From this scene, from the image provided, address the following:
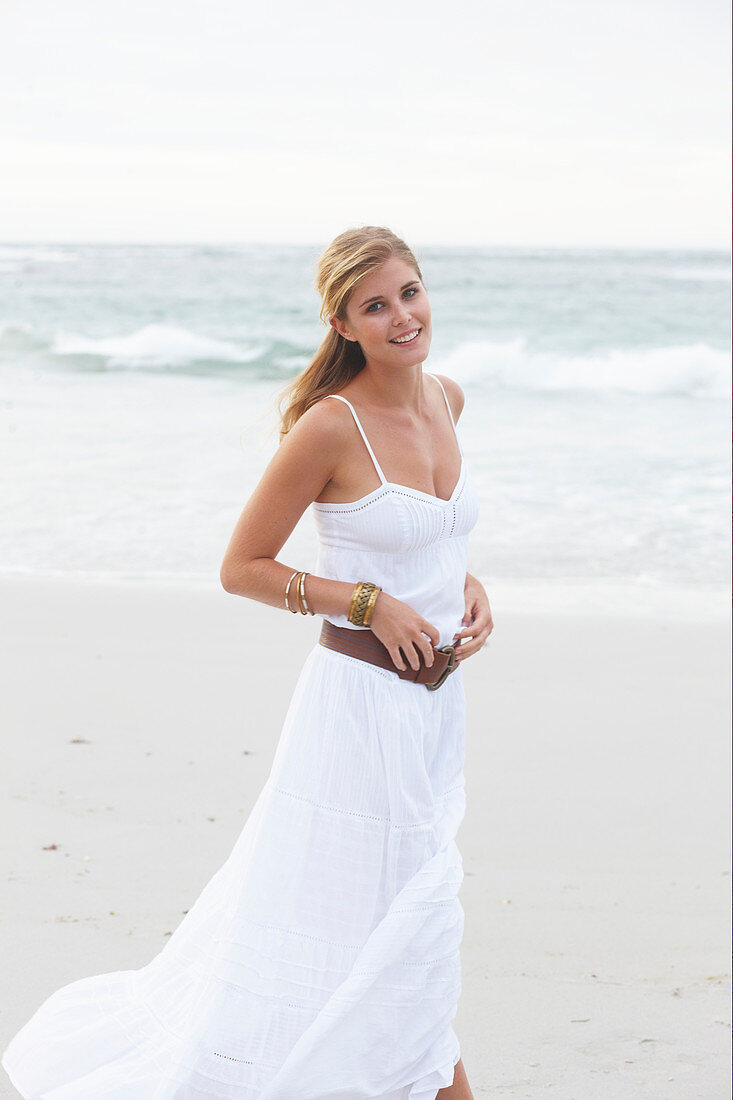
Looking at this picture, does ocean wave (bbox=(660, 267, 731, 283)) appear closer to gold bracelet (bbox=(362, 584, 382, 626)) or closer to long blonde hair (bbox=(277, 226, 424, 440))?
long blonde hair (bbox=(277, 226, 424, 440))

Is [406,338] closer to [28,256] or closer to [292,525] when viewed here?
[292,525]

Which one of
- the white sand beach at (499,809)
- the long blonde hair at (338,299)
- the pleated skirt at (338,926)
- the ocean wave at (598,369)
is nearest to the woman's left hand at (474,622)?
the pleated skirt at (338,926)

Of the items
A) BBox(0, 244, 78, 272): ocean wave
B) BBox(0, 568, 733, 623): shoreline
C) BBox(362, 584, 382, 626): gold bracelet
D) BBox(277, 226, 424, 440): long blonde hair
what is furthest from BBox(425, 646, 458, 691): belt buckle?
BBox(0, 244, 78, 272): ocean wave

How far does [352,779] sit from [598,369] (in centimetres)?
1936

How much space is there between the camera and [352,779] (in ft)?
7.44

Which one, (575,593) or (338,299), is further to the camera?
(575,593)

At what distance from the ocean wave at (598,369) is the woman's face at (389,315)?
16770 mm

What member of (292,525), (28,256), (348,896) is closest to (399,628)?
(292,525)

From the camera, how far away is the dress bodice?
2.22 meters

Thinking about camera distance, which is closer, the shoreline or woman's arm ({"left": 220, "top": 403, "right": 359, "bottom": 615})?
woman's arm ({"left": 220, "top": 403, "right": 359, "bottom": 615})

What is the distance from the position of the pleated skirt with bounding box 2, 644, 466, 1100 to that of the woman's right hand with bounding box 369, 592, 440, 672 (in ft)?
0.32

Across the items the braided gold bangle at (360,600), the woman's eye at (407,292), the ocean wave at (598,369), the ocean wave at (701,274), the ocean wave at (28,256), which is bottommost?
the ocean wave at (28,256)

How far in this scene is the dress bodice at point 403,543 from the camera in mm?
2221

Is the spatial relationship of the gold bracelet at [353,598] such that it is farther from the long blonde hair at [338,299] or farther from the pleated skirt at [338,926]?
the long blonde hair at [338,299]
